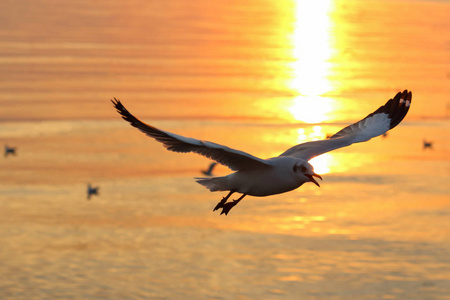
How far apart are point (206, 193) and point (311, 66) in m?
32.3

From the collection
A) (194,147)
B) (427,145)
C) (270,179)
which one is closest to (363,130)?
(270,179)

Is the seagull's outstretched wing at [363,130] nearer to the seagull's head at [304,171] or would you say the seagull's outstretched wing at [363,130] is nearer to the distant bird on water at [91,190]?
the seagull's head at [304,171]

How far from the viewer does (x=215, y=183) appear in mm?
22203

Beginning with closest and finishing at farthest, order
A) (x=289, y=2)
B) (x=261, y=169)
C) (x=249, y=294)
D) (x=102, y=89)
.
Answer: (x=261, y=169)
(x=249, y=294)
(x=102, y=89)
(x=289, y=2)

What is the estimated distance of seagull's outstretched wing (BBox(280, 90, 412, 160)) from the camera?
23.8 metres

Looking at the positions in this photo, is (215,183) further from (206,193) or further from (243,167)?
(206,193)

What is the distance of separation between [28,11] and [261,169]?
13064cm

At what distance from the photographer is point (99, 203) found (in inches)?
2721

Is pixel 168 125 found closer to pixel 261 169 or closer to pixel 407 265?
pixel 407 265

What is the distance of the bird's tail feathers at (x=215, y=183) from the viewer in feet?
72.5

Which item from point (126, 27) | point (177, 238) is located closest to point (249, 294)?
point (177, 238)

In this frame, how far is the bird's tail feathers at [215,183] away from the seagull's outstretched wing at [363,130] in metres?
2.04

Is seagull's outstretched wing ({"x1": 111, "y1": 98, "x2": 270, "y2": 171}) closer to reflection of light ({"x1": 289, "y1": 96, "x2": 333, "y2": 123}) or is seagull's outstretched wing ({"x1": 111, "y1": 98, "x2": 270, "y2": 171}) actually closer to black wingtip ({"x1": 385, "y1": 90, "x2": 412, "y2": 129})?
black wingtip ({"x1": 385, "y1": 90, "x2": 412, "y2": 129})

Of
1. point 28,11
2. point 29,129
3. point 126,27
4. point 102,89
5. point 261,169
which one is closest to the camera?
point 261,169
